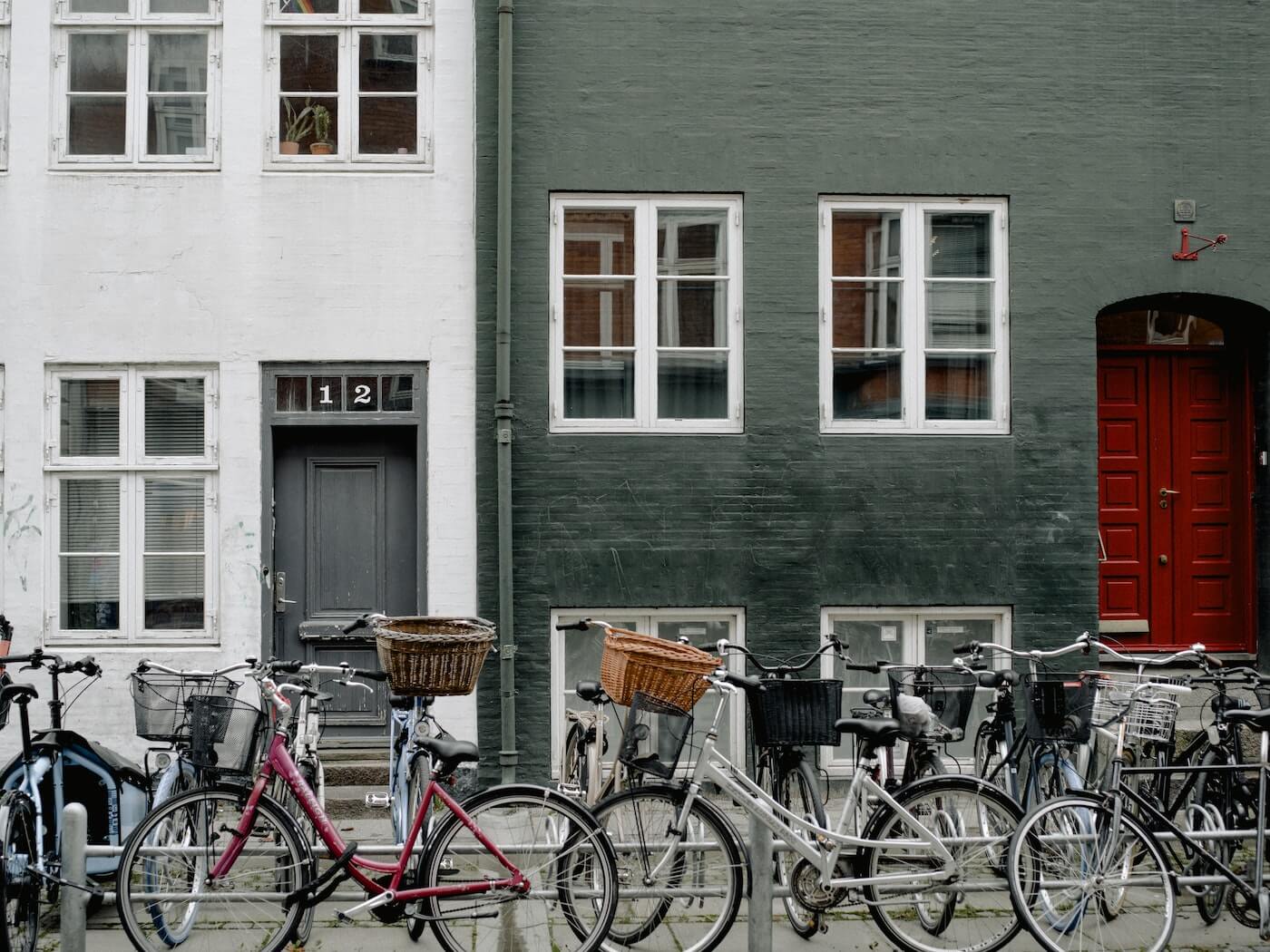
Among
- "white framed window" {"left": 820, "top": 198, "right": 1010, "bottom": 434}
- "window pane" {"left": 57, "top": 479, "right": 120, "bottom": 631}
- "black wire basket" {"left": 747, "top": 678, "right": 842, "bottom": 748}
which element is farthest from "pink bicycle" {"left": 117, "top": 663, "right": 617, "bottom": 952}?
"white framed window" {"left": 820, "top": 198, "right": 1010, "bottom": 434}

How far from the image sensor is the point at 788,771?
20.6 feet

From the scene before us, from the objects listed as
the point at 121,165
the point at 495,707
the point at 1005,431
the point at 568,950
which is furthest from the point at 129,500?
the point at 1005,431

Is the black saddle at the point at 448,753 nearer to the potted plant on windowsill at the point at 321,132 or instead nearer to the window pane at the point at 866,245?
the window pane at the point at 866,245

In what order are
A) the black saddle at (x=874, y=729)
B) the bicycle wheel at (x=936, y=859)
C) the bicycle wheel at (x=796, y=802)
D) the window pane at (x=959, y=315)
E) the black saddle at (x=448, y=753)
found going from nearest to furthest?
the black saddle at (x=448, y=753), the bicycle wheel at (x=936, y=859), the black saddle at (x=874, y=729), the bicycle wheel at (x=796, y=802), the window pane at (x=959, y=315)

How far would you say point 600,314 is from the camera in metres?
9.17

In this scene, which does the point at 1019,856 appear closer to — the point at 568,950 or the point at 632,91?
the point at 568,950

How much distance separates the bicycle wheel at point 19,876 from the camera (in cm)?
539

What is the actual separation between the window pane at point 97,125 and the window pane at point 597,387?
347cm

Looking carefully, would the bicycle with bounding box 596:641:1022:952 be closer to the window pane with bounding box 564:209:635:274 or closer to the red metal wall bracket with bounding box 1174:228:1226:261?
the window pane with bounding box 564:209:635:274

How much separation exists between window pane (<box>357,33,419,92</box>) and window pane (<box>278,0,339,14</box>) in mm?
301

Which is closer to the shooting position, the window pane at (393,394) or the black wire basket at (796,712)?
the black wire basket at (796,712)


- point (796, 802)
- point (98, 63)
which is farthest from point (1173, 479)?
point (98, 63)

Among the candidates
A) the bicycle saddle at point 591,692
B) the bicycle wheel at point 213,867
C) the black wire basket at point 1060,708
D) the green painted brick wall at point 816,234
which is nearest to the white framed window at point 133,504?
the green painted brick wall at point 816,234

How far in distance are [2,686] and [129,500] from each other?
3266 millimetres
